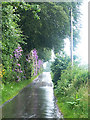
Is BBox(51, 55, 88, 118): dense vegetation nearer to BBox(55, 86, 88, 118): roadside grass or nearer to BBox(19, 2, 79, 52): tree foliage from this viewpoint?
BBox(55, 86, 88, 118): roadside grass

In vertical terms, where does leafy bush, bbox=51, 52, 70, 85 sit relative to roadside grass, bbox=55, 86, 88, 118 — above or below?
above

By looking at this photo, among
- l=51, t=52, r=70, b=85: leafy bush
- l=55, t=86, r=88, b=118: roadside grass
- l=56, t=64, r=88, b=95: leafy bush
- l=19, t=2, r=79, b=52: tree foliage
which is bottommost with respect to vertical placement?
l=55, t=86, r=88, b=118: roadside grass

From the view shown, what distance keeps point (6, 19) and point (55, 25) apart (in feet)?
35.9

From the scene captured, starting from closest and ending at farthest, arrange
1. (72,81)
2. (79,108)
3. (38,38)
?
(79,108) < (72,81) < (38,38)

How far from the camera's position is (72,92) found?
13.2 meters

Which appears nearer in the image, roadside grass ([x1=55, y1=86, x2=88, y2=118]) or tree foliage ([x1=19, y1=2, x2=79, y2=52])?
roadside grass ([x1=55, y1=86, x2=88, y2=118])

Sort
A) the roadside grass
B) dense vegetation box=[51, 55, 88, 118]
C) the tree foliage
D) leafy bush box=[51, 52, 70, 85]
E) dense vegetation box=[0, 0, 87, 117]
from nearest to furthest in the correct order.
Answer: the roadside grass
dense vegetation box=[51, 55, 88, 118]
dense vegetation box=[0, 0, 87, 117]
leafy bush box=[51, 52, 70, 85]
the tree foliage

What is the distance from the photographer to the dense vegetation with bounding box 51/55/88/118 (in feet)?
32.1

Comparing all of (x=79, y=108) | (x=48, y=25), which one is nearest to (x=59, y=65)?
(x=48, y=25)

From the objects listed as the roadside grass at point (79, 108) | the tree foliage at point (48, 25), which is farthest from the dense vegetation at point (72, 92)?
the tree foliage at point (48, 25)

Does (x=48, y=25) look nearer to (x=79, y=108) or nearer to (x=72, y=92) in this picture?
(x=72, y=92)

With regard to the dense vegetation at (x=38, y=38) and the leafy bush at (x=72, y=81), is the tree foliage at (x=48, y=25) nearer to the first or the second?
the dense vegetation at (x=38, y=38)

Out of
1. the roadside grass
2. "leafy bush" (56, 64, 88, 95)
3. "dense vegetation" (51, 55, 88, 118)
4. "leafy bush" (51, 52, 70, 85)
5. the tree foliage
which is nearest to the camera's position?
the roadside grass

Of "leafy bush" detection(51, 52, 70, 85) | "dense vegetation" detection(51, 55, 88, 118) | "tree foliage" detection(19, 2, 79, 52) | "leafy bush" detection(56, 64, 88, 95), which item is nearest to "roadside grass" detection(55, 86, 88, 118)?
"dense vegetation" detection(51, 55, 88, 118)
